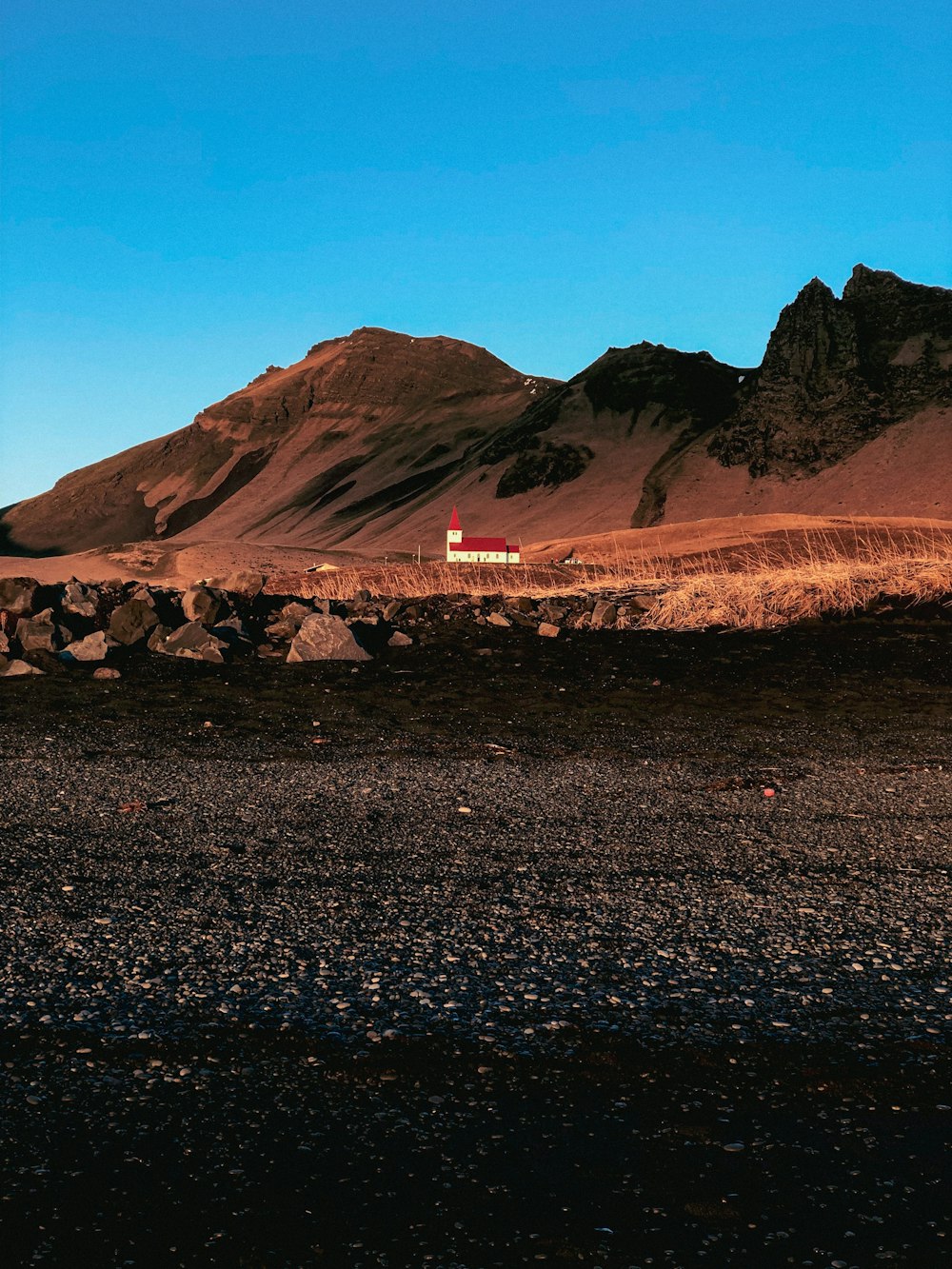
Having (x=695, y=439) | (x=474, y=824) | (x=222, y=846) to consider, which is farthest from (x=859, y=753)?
(x=695, y=439)

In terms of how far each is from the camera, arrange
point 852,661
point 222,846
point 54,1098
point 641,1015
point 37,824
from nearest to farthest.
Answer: point 54,1098 < point 641,1015 < point 222,846 < point 37,824 < point 852,661

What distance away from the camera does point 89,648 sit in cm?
1512

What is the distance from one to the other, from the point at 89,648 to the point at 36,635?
0.80 meters

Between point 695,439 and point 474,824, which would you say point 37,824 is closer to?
point 474,824

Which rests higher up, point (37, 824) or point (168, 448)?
point (168, 448)

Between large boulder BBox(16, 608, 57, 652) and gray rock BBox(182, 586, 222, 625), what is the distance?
2.08 metres

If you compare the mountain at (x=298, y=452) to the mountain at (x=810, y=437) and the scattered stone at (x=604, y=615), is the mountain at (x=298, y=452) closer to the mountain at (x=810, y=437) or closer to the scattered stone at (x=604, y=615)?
the mountain at (x=810, y=437)

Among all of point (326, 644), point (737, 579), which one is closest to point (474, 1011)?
point (326, 644)

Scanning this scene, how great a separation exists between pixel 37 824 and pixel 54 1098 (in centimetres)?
406

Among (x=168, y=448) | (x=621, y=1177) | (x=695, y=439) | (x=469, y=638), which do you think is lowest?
(x=621, y=1177)

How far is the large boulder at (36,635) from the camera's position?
596 inches

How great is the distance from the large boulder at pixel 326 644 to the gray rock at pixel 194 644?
1.01 m

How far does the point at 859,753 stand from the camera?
10.3 m

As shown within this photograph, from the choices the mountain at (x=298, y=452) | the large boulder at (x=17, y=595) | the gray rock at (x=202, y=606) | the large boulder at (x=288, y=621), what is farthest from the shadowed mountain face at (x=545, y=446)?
Result: the gray rock at (x=202, y=606)
